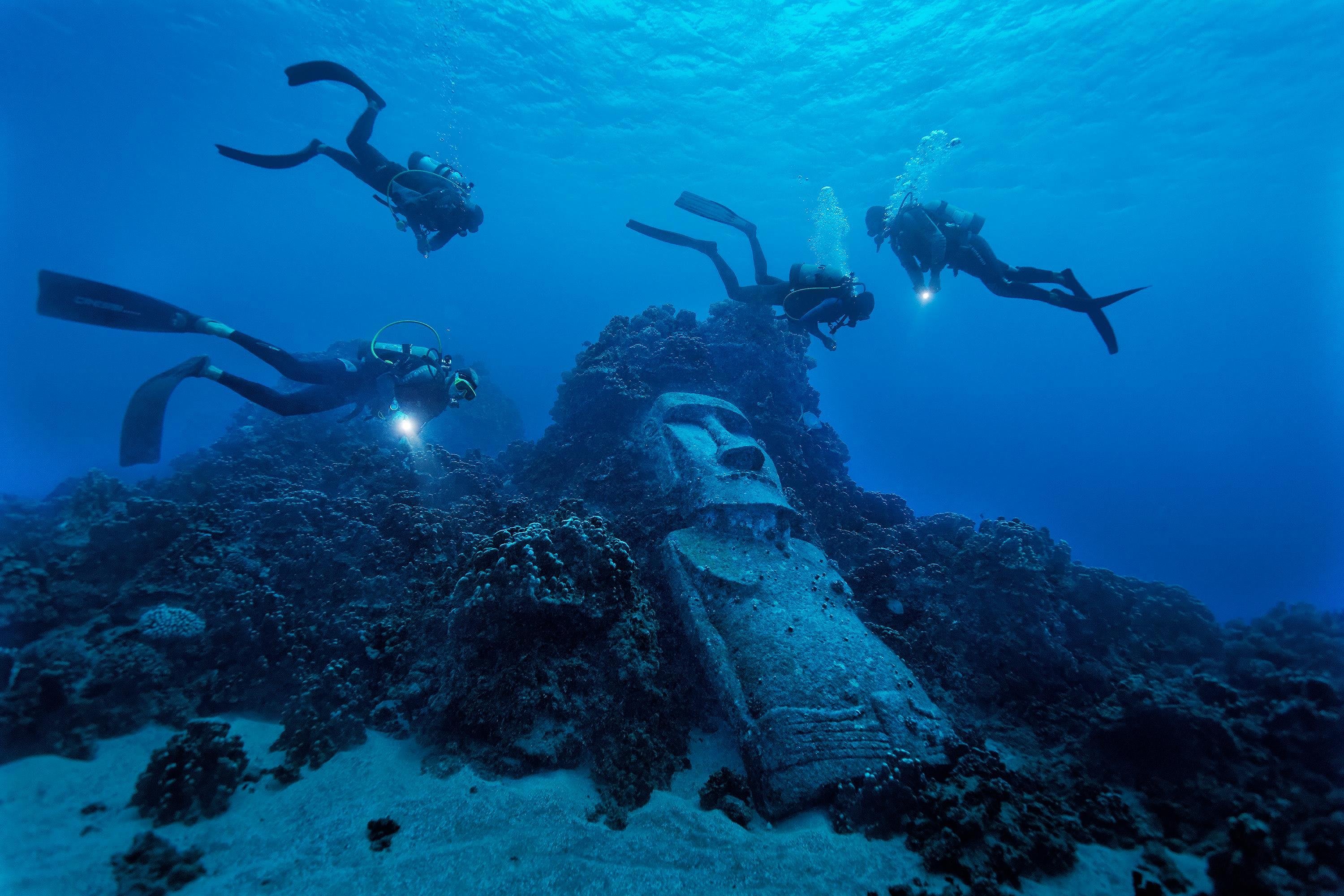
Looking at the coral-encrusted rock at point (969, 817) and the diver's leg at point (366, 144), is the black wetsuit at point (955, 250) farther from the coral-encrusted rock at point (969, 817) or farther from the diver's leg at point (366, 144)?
the diver's leg at point (366, 144)

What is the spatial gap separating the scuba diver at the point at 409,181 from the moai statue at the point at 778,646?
6281mm

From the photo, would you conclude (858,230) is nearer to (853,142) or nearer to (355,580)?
(853,142)

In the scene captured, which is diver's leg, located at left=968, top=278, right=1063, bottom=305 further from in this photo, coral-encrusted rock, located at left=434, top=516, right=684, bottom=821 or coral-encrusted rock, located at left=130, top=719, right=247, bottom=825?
coral-encrusted rock, located at left=130, top=719, right=247, bottom=825

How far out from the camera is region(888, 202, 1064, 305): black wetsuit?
9352 millimetres

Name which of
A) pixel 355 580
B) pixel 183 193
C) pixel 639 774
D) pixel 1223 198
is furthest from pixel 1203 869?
pixel 183 193

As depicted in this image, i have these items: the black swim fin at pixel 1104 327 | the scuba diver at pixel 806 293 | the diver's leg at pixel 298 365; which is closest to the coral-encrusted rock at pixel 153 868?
the diver's leg at pixel 298 365

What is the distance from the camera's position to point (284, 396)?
6609 millimetres

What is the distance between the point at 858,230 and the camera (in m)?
49.1

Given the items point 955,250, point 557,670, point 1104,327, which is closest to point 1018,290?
point 955,250

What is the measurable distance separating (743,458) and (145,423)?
8041mm

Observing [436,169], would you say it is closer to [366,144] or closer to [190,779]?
[366,144]

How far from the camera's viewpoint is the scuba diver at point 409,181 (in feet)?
27.1

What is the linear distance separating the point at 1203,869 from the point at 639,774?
153 inches

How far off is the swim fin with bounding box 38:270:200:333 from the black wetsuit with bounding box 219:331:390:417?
0.66 metres
